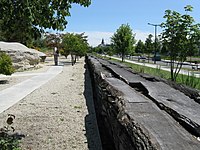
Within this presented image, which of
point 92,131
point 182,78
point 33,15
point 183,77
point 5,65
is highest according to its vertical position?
Result: point 33,15

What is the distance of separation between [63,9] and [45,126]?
2.67m

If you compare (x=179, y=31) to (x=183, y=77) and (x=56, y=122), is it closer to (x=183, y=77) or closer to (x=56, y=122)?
(x=183, y=77)

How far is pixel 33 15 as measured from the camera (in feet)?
14.0

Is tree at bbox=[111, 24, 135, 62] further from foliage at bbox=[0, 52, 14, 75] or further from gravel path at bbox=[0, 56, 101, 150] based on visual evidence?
gravel path at bbox=[0, 56, 101, 150]

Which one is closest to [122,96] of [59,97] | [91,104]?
[91,104]

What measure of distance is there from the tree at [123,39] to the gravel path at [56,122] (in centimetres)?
2775

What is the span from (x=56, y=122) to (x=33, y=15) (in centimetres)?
305

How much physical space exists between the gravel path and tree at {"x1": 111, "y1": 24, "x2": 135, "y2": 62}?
27.8 meters

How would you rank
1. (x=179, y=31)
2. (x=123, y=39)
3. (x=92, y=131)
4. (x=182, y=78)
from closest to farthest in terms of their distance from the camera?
(x=92, y=131)
(x=182, y=78)
(x=179, y=31)
(x=123, y=39)

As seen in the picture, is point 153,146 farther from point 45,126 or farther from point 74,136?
point 45,126

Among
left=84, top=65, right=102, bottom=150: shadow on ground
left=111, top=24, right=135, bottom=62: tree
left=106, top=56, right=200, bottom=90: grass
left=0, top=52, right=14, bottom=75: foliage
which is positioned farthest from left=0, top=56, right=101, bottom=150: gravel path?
left=111, top=24, right=135, bottom=62: tree

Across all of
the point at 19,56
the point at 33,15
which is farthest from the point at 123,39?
the point at 33,15

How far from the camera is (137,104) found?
3377 mm

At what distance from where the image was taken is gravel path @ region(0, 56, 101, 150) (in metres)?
5.10
